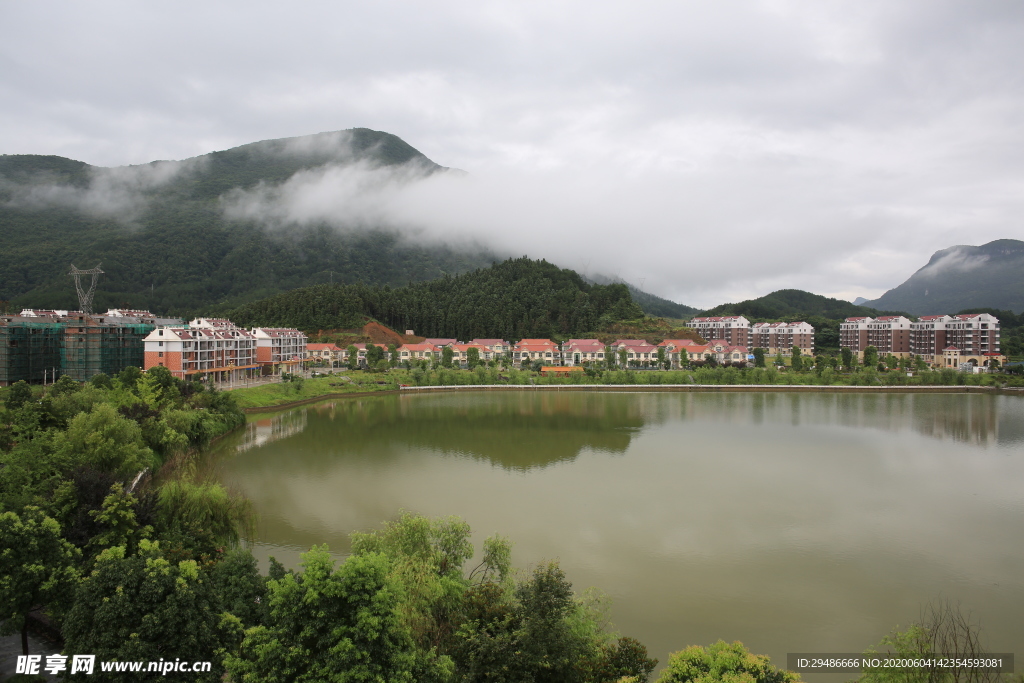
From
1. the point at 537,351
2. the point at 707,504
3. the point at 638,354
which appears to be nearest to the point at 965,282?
the point at 638,354

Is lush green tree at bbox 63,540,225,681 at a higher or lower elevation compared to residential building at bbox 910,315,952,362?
lower

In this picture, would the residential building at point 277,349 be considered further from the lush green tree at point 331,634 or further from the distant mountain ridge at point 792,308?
Result: the distant mountain ridge at point 792,308

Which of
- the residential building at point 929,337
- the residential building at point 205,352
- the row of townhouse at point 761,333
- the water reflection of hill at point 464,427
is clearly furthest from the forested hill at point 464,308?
the residential building at point 929,337

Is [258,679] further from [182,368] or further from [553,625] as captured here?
[182,368]

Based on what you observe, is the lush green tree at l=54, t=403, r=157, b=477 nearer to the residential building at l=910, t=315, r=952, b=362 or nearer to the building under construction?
the building under construction

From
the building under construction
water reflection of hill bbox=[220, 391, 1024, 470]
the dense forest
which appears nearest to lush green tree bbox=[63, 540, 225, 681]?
water reflection of hill bbox=[220, 391, 1024, 470]

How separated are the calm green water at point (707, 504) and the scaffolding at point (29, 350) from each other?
368 inches

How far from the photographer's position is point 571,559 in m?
9.15

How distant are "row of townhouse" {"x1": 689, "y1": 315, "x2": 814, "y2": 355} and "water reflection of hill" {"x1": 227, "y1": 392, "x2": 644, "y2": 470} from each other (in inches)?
1122

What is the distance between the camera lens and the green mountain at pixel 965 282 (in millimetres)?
92312

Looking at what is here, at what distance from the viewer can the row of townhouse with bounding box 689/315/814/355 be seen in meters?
50.9

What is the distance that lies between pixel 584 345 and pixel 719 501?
94.3ft

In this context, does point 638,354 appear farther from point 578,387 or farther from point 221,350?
point 221,350

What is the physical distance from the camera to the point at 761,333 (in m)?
54.4
